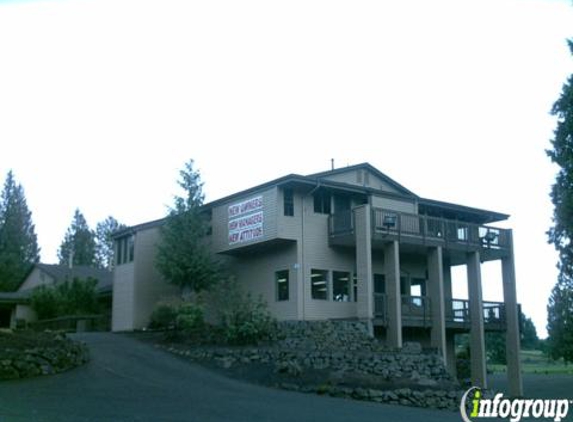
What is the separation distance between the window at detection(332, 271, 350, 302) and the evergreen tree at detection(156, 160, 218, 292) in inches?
222

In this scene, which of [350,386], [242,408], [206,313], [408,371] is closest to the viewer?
Answer: [242,408]

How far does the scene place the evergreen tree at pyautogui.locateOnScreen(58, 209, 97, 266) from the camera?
77.1 metres

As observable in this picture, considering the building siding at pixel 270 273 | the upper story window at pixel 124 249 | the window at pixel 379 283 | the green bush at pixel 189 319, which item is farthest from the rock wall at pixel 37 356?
the window at pixel 379 283

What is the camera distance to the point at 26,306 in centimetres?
4253

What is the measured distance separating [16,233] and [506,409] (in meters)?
55.5

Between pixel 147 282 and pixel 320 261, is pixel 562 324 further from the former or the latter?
pixel 147 282

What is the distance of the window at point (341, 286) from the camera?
29.8 meters

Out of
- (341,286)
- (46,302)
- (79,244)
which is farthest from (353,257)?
(79,244)

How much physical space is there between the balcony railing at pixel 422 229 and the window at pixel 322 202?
0.54 meters

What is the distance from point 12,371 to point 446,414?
1214 cm

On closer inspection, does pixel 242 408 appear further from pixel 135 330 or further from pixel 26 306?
pixel 26 306

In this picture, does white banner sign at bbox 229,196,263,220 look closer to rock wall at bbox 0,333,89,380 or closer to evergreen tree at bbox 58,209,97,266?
rock wall at bbox 0,333,89,380

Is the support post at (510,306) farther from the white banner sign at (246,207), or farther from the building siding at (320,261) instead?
the white banner sign at (246,207)

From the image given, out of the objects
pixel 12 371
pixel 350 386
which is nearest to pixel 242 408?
pixel 350 386
